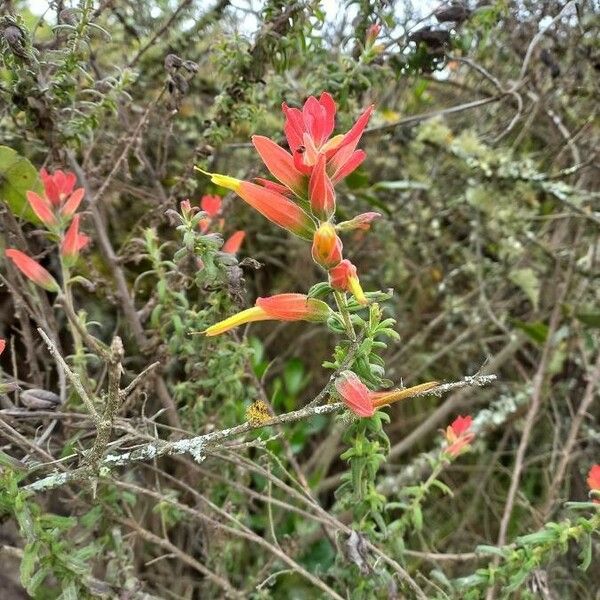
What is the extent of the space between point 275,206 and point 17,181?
0.54 m

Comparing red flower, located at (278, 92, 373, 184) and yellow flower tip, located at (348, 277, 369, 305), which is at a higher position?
red flower, located at (278, 92, 373, 184)

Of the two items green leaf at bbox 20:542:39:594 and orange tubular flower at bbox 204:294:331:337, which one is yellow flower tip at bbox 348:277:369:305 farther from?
green leaf at bbox 20:542:39:594

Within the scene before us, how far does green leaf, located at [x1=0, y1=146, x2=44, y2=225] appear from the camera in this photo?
3.57 feet

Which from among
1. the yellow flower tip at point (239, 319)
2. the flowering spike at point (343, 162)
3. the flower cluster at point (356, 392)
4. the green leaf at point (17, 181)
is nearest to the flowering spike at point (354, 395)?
the flower cluster at point (356, 392)

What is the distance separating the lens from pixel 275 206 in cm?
74

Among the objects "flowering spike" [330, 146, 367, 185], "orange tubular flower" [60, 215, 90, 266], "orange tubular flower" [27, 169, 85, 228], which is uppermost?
"flowering spike" [330, 146, 367, 185]

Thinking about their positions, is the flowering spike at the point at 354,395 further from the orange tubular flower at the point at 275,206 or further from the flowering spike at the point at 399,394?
the orange tubular flower at the point at 275,206

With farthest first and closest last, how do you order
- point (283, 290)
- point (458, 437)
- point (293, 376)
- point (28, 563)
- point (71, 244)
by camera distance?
point (283, 290)
point (293, 376)
point (458, 437)
point (71, 244)
point (28, 563)

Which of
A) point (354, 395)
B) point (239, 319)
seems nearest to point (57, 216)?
point (239, 319)

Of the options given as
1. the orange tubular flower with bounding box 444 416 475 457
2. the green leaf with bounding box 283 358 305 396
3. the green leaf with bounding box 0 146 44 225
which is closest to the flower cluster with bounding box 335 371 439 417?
the orange tubular flower with bounding box 444 416 475 457

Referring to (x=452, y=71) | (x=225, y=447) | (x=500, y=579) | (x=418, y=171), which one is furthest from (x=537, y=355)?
(x=225, y=447)

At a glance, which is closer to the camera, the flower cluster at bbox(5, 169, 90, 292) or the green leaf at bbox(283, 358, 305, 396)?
the flower cluster at bbox(5, 169, 90, 292)

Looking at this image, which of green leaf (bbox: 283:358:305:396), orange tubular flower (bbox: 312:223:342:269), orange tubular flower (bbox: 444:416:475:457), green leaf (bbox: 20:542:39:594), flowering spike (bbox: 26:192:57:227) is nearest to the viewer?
orange tubular flower (bbox: 312:223:342:269)

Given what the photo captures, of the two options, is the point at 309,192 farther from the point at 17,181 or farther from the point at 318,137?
the point at 17,181
